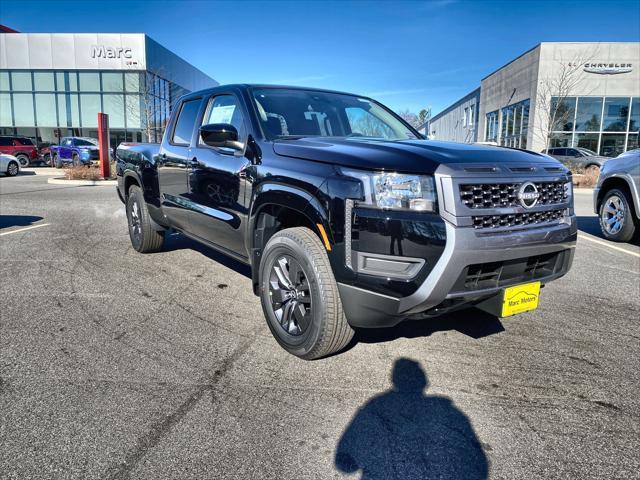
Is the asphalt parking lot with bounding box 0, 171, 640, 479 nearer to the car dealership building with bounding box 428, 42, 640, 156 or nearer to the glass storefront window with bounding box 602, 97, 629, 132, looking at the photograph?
the car dealership building with bounding box 428, 42, 640, 156

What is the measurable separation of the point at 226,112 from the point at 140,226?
2451 millimetres

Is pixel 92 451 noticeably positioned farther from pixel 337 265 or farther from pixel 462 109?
pixel 462 109

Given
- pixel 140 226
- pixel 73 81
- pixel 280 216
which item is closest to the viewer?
pixel 280 216

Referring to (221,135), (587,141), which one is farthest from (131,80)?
(221,135)

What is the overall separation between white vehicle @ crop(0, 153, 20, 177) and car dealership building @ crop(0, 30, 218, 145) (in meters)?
13.8

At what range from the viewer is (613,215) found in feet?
24.8

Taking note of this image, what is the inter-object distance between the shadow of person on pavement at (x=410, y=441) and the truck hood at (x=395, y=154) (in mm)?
1294

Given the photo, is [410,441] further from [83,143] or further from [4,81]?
[4,81]

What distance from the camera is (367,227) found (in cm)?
267

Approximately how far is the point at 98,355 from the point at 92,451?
1.15 meters

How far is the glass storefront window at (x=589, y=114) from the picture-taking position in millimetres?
30188

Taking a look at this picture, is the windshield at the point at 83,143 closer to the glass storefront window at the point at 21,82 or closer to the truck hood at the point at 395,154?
the glass storefront window at the point at 21,82

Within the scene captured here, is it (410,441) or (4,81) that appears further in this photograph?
(4,81)

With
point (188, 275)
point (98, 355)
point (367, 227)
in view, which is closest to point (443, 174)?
point (367, 227)
